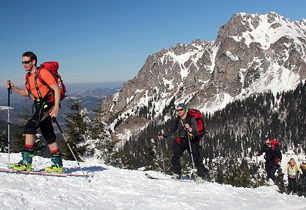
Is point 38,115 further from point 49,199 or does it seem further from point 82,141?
point 82,141

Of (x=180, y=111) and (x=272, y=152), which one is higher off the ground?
(x=180, y=111)

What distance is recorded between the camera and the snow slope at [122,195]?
7.55m

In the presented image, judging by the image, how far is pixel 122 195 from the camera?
8.95m

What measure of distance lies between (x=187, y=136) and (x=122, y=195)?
12.6 feet

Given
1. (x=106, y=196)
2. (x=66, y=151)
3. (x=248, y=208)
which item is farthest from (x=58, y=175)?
(x=66, y=151)

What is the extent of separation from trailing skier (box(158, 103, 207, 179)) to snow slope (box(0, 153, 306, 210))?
127cm

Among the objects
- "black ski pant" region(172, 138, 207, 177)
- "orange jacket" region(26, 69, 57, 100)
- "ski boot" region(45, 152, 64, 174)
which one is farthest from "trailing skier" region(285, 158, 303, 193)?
"orange jacket" region(26, 69, 57, 100)

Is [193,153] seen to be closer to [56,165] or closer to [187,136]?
[187,136]

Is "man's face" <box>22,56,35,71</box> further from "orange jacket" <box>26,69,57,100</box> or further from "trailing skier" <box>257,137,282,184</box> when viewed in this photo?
"trailing skier" <box>257,137,282,184</box>

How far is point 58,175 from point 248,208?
4.83 m

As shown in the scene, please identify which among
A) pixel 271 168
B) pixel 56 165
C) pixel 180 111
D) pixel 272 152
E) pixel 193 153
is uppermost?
pixel 180 111

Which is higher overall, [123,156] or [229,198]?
[229,198]

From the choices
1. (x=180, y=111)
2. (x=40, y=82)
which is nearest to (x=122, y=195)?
(x=40, y=82)

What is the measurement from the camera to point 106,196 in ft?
28.3
